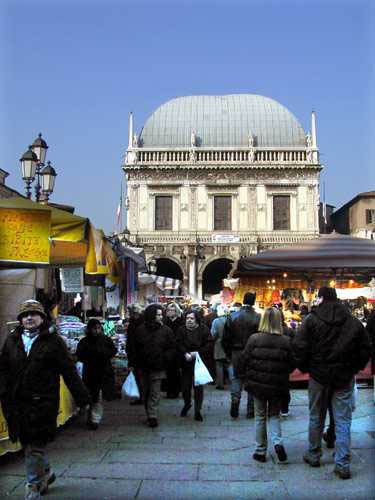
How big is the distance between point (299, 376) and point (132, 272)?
504 centimetres

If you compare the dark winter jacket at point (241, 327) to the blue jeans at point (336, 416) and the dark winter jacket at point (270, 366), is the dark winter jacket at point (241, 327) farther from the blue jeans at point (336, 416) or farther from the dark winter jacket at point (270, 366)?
the blue jeans at point (336, 416)

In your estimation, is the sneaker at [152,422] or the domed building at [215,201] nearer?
the sneaker at [152,422]

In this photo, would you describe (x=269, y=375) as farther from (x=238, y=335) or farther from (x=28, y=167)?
(x=28, y=167)

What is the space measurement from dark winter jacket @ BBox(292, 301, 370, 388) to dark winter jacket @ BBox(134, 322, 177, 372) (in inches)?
103

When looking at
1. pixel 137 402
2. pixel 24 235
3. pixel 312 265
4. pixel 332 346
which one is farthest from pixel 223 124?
pixel 332 346

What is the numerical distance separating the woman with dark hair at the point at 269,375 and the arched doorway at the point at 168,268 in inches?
1451

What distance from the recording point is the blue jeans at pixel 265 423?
6.22 meters

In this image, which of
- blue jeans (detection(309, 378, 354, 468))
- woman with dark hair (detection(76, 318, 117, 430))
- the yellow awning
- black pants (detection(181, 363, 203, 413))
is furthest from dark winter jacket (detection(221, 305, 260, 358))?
blue jeans (detection(309, 378, 354, 468))

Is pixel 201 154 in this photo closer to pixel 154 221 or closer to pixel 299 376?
pixel 154 221

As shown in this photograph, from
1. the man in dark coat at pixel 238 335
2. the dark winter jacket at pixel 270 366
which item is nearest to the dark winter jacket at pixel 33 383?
the dark winter jacket at pixel 270 366

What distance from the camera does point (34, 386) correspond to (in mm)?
4977

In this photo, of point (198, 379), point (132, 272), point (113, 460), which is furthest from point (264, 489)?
point (132, 272)

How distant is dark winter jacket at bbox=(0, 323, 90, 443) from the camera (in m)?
4.92

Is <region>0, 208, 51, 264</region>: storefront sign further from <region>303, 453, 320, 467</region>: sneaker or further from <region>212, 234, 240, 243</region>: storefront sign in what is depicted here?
<region>212, 234, 240, 243</region>: storefront sign
